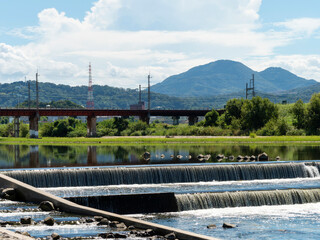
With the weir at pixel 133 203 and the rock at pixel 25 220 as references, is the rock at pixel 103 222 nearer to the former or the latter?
the rock at pixel 25 220

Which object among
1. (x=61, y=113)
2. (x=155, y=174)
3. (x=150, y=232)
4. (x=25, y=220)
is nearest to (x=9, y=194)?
(x=25, y=220)

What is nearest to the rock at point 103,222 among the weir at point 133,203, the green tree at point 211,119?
the weir at point 133,203

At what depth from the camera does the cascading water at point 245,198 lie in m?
39.4

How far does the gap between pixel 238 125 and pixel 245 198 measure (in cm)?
8960

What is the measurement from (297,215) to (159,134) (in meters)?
96.9

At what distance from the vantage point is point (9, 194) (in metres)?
38.7

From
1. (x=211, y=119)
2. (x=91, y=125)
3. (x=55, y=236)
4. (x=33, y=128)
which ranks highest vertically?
(x=211, y=119)

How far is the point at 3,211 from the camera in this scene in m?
34.6

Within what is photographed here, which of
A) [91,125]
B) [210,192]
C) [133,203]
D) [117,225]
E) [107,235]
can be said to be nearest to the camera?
[107,235]

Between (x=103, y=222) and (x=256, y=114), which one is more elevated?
(x=256, y=114)

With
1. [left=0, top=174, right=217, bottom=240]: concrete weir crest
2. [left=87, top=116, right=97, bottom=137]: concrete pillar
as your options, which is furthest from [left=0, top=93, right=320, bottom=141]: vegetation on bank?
[left=0, top=174, right=217, bottom=240]: concrete weir crest

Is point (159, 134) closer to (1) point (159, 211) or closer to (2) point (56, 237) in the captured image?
(1) point (159, 211)

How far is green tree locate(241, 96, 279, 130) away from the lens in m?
127

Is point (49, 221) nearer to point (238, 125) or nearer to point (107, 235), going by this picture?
point (107, 235)
